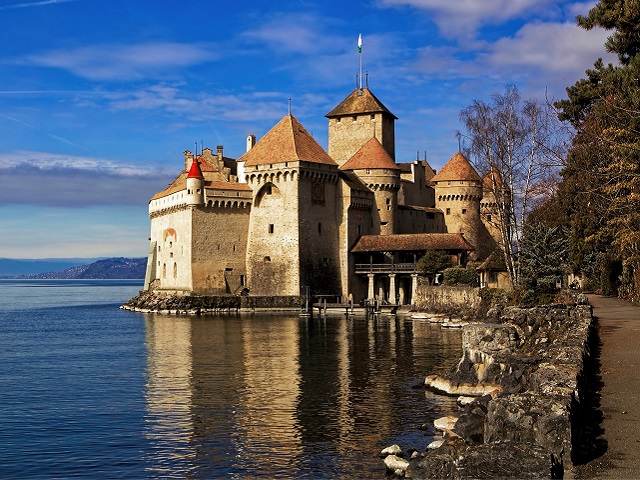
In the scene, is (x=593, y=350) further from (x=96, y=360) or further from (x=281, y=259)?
(x=281, y=259)

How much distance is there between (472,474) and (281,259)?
48156 millimetres

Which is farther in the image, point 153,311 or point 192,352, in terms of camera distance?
point 153,311

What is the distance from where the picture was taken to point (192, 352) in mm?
31391

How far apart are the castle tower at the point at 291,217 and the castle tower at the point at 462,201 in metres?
14.7

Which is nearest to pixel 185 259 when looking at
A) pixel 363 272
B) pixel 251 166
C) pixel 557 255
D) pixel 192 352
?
pixel 251 166

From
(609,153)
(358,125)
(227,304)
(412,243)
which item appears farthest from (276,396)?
(358,125)

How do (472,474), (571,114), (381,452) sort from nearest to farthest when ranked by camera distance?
(472,474)
(381,452)
(571,114)

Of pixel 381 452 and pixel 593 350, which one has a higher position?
pixel 593 350

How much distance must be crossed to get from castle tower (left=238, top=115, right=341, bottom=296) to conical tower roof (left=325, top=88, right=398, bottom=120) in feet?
38.3

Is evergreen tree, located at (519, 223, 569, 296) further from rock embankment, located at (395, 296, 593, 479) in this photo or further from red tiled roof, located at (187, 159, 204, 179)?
red tiled roof, located at (187, 159, 204, 179)

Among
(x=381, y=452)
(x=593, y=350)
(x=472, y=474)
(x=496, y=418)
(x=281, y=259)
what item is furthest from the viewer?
(x=281, y=259)

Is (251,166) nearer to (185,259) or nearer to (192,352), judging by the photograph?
(185,259)

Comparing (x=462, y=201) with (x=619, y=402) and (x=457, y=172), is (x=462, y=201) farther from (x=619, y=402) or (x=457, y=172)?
(x=619, y=402)

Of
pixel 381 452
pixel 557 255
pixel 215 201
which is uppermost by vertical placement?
pixel 215 201
